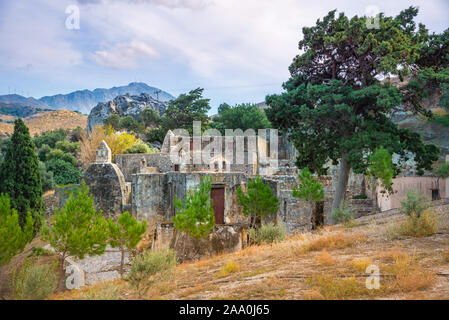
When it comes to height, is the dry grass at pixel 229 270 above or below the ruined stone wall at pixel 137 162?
below

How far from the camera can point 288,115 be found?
13.6m

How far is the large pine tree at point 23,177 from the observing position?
13.1 meters

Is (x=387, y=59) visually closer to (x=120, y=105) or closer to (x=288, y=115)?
(x=288, y=115)

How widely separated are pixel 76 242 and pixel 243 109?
3823cm

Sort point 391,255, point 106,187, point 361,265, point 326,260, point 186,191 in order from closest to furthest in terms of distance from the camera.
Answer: point 361,265
point 391,255
point 326,260
point 186,191
point 106,187

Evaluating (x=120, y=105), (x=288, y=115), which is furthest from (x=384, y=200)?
(x=120, y=105)

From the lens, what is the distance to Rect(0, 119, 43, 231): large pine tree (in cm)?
1308

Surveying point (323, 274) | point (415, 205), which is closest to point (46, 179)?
point (323, 274)

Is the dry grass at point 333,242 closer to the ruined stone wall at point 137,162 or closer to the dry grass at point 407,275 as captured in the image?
the dry grass at point 407,275

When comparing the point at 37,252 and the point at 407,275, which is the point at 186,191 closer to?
the point at 37,252

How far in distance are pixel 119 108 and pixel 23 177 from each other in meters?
47.6

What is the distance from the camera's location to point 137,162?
84.6 feet

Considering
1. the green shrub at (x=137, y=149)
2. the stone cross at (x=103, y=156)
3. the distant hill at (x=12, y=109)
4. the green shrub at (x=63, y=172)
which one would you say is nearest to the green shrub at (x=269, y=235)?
the stone cross at (x=103, y=156)

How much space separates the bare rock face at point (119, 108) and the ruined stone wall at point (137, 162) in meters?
29.7
